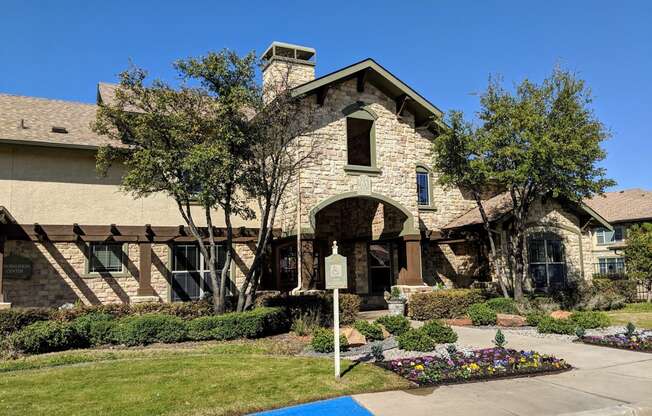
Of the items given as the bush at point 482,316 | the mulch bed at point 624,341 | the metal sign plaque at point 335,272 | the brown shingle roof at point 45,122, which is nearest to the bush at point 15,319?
the brown shingle roof at point 45,122

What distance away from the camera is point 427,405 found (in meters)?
7.24

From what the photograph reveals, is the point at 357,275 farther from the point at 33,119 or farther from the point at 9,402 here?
the point at 9,402

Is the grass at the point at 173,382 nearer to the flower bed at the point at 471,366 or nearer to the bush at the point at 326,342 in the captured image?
the flower bed at the point at 471,366

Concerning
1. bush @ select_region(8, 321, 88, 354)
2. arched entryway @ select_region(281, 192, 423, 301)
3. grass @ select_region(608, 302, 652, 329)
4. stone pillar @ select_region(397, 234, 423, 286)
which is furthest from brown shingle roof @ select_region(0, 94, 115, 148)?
grass @ select_region(608, 302, 652, 329)

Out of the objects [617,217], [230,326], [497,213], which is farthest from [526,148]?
[617,217]

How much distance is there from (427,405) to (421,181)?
16.0m

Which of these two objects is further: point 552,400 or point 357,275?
point 357,275

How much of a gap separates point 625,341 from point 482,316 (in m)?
4.55

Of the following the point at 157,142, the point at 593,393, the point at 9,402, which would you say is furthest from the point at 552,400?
the point at 157,142

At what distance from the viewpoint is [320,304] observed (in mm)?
15578

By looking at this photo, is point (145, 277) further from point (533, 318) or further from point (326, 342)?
point (533, 318)

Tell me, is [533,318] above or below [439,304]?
below

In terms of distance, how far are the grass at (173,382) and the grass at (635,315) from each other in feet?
35.9

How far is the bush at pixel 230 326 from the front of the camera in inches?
509
